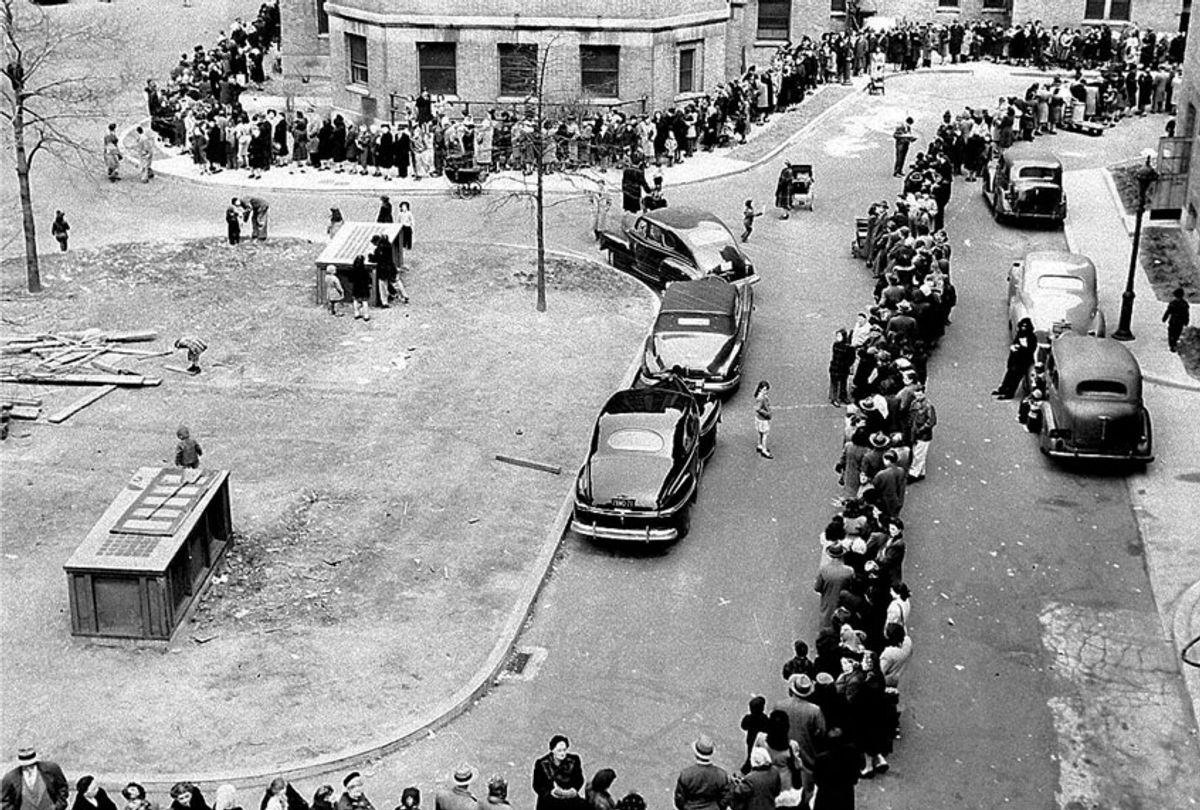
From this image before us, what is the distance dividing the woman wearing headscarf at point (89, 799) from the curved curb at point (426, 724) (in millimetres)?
1364

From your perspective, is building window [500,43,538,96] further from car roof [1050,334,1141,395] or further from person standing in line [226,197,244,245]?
car roof [1050,334,1141,395]

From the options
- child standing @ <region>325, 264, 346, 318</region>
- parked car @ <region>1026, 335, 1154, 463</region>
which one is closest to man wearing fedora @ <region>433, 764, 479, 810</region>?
parked car @ <region>1026, 335, 1154, 463</region>

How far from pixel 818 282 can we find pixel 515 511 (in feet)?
42.4

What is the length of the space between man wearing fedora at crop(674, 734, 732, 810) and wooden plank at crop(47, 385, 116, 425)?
1460 cm

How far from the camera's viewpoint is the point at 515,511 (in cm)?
2150

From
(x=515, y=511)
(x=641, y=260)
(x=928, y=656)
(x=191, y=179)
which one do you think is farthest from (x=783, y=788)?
(x=191, y=179)

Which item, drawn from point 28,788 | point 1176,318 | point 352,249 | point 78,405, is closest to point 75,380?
point 78,405

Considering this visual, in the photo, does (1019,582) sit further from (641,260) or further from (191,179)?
(191,179)

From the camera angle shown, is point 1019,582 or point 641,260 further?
point 641,260

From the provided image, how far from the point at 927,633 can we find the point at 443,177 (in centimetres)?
2511

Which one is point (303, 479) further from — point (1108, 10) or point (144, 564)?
point (1108, 10)

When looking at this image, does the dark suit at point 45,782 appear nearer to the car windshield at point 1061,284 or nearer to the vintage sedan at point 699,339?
the vintage sedan at point 699,339

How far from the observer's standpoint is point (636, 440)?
69.1 feet

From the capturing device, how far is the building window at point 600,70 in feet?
143
